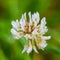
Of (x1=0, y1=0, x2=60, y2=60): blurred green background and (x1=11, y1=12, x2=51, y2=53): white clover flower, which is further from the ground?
(x1=0, y1=0, x2=60, y2=60): blurred green background

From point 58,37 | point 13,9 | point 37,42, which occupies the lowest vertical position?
point 37,42

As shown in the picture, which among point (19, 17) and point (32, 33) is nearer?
point (32, 33)

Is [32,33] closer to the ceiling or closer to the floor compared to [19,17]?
closer to the floor

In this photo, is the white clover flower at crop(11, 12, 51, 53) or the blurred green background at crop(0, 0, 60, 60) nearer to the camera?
the white clover flower at crop(11, 12, 51, 53)

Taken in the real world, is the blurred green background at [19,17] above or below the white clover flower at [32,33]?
above

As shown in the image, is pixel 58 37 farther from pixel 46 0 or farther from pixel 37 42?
pixel 37 42

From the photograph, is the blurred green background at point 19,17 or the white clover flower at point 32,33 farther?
the blurred green background at point 19,17

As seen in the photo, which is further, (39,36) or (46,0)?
(46,0)

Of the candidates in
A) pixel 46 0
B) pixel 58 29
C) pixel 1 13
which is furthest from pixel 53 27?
pixel 1 13
